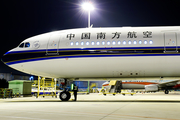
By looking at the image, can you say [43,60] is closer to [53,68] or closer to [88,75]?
[53,68]

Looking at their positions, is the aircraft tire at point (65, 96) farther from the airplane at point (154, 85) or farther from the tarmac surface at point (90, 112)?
the airplane at point (154, 85)

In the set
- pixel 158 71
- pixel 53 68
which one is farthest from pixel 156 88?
pixel 53 68

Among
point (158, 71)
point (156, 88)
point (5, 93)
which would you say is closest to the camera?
point (158, 71)

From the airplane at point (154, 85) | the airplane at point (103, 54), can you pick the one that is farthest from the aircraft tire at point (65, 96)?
the airplane at point (154, 85)

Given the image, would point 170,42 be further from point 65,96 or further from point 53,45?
point 65,96

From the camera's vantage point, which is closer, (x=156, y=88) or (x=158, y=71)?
(x=158, y=71)

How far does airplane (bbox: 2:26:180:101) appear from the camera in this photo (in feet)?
43.0

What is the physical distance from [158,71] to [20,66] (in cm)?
1023

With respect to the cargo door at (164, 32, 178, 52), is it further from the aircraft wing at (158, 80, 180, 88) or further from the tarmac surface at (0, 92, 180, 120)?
the aircraft wing at (158, 80, 180, 88)

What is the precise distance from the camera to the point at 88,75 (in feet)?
48.8

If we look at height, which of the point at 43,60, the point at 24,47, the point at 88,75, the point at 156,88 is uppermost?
the point at 24,47

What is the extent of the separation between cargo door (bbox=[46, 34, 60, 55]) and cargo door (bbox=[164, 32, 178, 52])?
762 cm

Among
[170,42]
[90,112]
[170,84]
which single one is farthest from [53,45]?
[170,84]

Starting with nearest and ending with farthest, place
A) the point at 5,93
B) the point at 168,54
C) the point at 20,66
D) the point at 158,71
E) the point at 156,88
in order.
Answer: the point at 168,54 < the point at 158,71 < the point at 20,66 < the point at 5,93 < the point at 156,88
